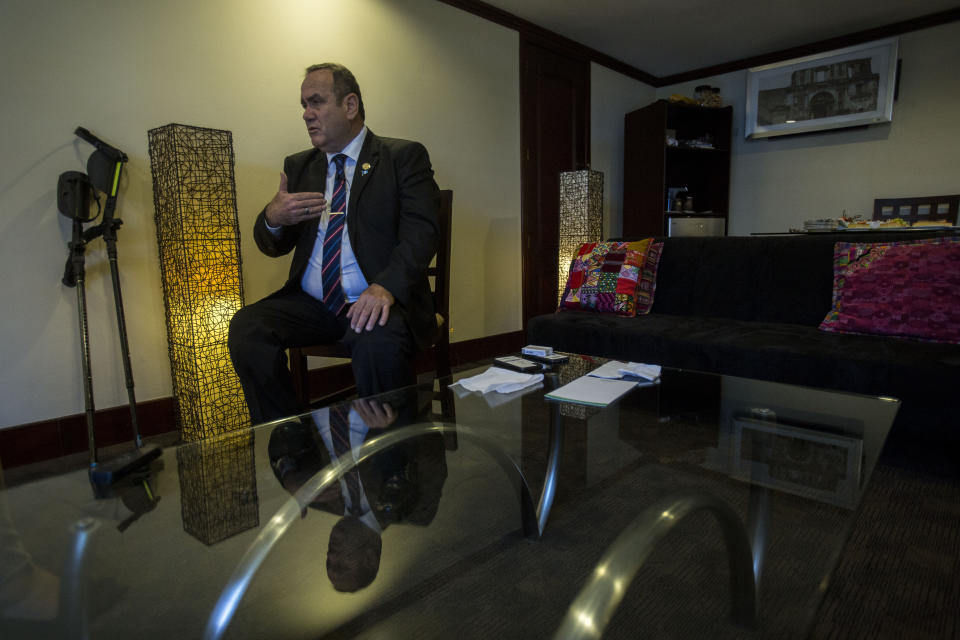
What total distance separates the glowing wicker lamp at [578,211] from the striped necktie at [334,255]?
6.48 feet

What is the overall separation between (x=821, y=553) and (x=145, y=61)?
273 centimetres

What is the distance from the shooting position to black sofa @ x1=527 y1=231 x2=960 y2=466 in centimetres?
159

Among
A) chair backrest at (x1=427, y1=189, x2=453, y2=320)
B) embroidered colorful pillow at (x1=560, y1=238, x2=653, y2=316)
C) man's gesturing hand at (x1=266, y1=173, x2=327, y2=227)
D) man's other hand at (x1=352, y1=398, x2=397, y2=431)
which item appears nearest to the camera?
man's other hand at (x1=352, y1=398, x2=397, y2=431)

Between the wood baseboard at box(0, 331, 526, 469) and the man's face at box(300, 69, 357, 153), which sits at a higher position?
the man's face at box(300, 69, 357, 153)

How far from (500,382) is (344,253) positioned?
83cm

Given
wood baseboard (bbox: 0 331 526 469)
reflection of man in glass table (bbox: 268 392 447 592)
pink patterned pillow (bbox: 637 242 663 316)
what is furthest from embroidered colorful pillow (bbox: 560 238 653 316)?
wood baseboard (bbox: 0 331 526 469)

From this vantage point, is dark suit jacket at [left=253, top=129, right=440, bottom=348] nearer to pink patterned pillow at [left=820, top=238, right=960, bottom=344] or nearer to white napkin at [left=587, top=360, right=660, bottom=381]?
white napkin at [left=587, top=360, right=660, bottom=381]

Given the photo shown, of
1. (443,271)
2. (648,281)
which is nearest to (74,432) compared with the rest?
(443,271)

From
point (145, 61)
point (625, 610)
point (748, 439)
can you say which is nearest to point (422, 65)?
point (145, 61)

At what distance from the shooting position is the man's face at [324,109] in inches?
73.2

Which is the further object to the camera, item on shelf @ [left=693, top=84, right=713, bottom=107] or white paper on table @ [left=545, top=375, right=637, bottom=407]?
item on shelf @ [left=693, top=84, right=713, bottom=107]

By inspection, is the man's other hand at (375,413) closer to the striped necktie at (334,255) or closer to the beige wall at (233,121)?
the striped necktie at (334,255)

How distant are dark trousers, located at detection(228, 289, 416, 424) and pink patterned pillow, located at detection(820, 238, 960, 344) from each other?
1.63m

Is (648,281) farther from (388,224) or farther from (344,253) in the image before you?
(344,253)
